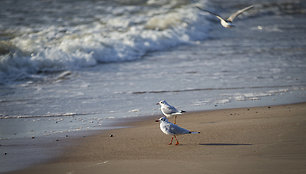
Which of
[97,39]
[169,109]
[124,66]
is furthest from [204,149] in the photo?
[97,39]

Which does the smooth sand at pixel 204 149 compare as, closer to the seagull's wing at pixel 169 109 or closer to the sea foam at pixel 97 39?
the seagull's wing at pixel 169 109

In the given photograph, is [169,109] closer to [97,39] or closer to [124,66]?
[124,66]

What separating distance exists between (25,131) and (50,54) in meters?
7.01

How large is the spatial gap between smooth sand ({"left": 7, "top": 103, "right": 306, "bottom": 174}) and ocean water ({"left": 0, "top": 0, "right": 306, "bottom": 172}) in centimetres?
63

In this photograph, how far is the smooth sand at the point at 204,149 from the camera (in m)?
4.52

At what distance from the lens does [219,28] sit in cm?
2156

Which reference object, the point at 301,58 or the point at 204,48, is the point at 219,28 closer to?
the point at 204,48

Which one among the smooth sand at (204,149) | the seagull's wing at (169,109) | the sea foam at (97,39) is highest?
the sea foam at (97,39)

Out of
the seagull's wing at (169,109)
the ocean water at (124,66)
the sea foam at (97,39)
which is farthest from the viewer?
the sea foam at (97,39)

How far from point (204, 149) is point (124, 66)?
7592mm

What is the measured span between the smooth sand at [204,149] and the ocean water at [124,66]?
63cm

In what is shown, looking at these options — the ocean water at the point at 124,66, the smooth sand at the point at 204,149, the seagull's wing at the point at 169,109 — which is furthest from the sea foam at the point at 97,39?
the smooth sand at the point at 204,149

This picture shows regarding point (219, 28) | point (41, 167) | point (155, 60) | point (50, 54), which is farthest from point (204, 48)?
point (41, 167)

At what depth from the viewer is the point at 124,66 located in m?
12.5
